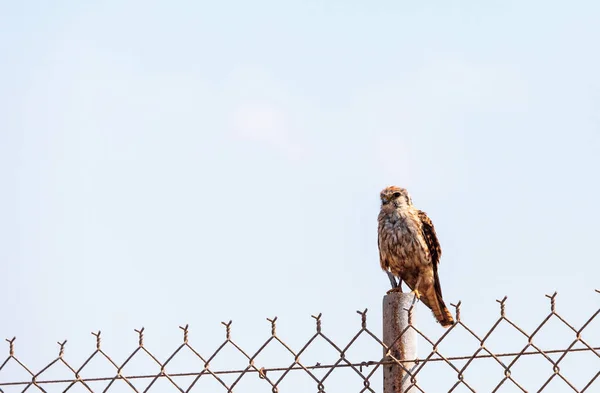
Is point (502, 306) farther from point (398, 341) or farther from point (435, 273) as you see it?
point (435, 273)

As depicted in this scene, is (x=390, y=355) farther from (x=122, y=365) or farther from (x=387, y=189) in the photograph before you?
(x=387, y=189)

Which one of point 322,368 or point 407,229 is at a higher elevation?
point 407,229

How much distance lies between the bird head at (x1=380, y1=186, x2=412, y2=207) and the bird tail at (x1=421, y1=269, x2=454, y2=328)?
0.83 meters

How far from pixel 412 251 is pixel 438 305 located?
51 cm

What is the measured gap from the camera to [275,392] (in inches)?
149

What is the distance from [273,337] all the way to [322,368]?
23 cm

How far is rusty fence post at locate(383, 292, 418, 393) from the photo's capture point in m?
3.73

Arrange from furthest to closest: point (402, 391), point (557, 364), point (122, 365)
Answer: point (122, 365) < point (402, 391) < point (557, 364)

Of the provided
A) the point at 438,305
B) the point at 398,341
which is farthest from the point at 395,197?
the point at 398,341

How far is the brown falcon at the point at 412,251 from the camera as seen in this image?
305 inches

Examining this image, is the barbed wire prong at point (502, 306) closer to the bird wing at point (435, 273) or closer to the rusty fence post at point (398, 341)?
the rusty fence post at point (398, 341)

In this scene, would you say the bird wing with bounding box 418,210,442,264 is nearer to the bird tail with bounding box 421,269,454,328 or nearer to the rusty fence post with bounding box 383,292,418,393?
the bird tail with bounding box 421,269,454,328

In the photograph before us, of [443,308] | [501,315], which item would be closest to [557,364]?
[501,315]

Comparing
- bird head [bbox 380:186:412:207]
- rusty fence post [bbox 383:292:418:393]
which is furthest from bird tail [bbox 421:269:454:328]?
rusty fence post [bbox 383:292:418:393]
